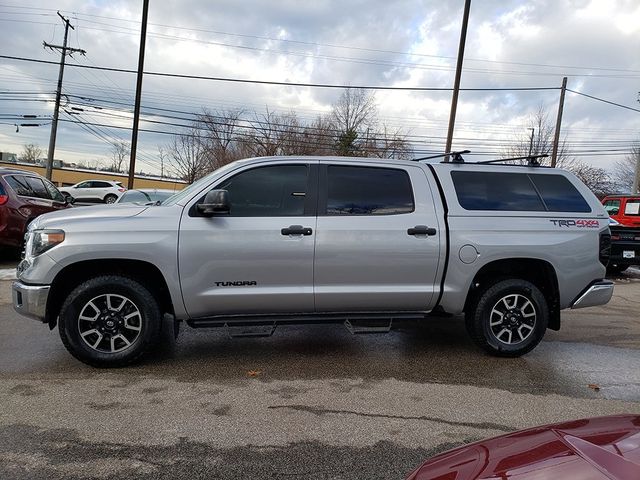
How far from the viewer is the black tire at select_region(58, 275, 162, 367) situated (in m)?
→ 4.24

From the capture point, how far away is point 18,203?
352 inches

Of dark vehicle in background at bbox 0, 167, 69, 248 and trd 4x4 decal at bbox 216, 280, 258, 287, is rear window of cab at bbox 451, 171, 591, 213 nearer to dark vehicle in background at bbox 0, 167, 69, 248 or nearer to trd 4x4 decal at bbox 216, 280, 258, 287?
trd 4x4 decal at bbox 216, 280, 258, 287

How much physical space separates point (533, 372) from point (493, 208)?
64.1 inches

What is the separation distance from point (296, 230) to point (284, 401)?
1.48 meters

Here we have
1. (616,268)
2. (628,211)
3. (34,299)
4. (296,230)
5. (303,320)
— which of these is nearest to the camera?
(34,299)

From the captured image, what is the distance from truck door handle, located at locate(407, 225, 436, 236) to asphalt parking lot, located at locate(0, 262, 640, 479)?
1284 millimetres

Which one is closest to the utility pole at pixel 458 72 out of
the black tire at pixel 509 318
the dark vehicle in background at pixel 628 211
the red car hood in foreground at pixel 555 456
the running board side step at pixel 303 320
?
the dark vehicle in background at pixel 628 211

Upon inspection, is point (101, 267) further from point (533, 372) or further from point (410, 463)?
point (533, 372)

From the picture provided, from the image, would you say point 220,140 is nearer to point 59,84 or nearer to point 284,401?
point 59,84

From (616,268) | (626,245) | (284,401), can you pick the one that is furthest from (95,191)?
(284,401)

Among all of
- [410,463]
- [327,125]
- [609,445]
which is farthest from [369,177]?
[327,125]

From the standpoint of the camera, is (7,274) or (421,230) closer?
(421,230)

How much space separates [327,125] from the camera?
43.9 meters

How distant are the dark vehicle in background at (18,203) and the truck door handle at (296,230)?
22.3 ft
